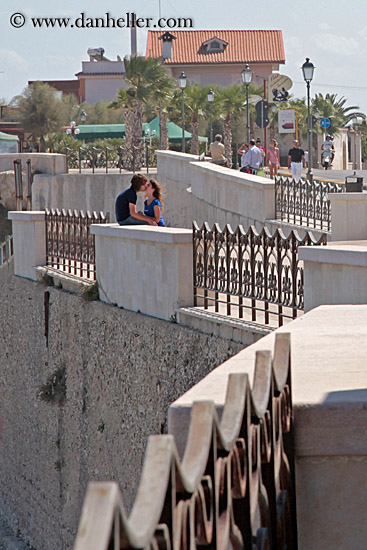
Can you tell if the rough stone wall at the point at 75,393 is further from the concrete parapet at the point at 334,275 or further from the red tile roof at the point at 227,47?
the red tile roof at the point at 227,47

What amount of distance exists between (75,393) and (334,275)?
5.04m

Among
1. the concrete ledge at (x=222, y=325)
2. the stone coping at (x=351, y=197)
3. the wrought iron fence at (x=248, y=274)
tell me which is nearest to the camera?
the concrete ledge at (x=222, y=325)

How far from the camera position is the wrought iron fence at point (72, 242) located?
42.2ft

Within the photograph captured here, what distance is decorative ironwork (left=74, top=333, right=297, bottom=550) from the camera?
204 centimetres

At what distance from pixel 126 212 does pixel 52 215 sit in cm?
330

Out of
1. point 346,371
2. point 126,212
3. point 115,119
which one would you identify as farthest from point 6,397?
point 115,119

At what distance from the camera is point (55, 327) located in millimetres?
12992

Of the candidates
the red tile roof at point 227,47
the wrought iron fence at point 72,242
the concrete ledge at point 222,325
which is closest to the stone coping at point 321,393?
the concrete ledge at point 222,325

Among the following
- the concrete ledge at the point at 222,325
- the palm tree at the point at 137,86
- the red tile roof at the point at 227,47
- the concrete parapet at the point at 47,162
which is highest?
the red tile roof at the point at 227,47

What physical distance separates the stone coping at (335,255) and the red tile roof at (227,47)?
72943mm

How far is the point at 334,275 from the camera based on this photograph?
7.59 m

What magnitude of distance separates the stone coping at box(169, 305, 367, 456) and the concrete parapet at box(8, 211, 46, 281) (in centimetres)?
988

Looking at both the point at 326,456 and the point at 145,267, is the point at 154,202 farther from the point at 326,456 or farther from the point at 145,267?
the point at 326,456

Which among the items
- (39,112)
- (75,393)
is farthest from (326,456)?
(39,112)
